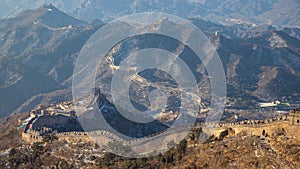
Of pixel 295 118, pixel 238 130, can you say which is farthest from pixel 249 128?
pixel 295 118

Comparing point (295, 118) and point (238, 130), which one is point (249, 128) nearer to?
point (238, 130)

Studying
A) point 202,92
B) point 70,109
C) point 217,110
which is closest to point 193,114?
point 217,110

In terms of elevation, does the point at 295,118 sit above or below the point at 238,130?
above

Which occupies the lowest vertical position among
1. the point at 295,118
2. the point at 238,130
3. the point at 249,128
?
the point at 238,130

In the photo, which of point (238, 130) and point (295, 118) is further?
point (238, 130)

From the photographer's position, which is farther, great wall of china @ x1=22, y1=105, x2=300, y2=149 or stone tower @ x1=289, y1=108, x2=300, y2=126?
great wall of china @ x1=22, y1=105, x2=300, y2=149

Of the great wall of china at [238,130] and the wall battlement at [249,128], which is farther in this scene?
the great wall of china at [238,130]

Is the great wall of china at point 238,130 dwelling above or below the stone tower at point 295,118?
below

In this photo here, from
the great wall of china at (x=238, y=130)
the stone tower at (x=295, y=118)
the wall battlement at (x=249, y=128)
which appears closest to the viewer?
the stone tower at (x=295, y=118)

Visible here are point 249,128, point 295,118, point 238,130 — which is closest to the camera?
point 295,118

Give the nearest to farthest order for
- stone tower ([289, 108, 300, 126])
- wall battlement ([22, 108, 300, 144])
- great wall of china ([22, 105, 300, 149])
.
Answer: stone tower ([289, 108, 300, 126]), wall battlement ([22, 108, 300, 144]), great wall of china ([22, 105, 300, 149])

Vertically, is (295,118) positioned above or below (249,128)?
above

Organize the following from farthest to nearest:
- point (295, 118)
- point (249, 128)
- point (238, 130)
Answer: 1. point (238, 130)
2. point (249, 128)
3. point (295, 118)
